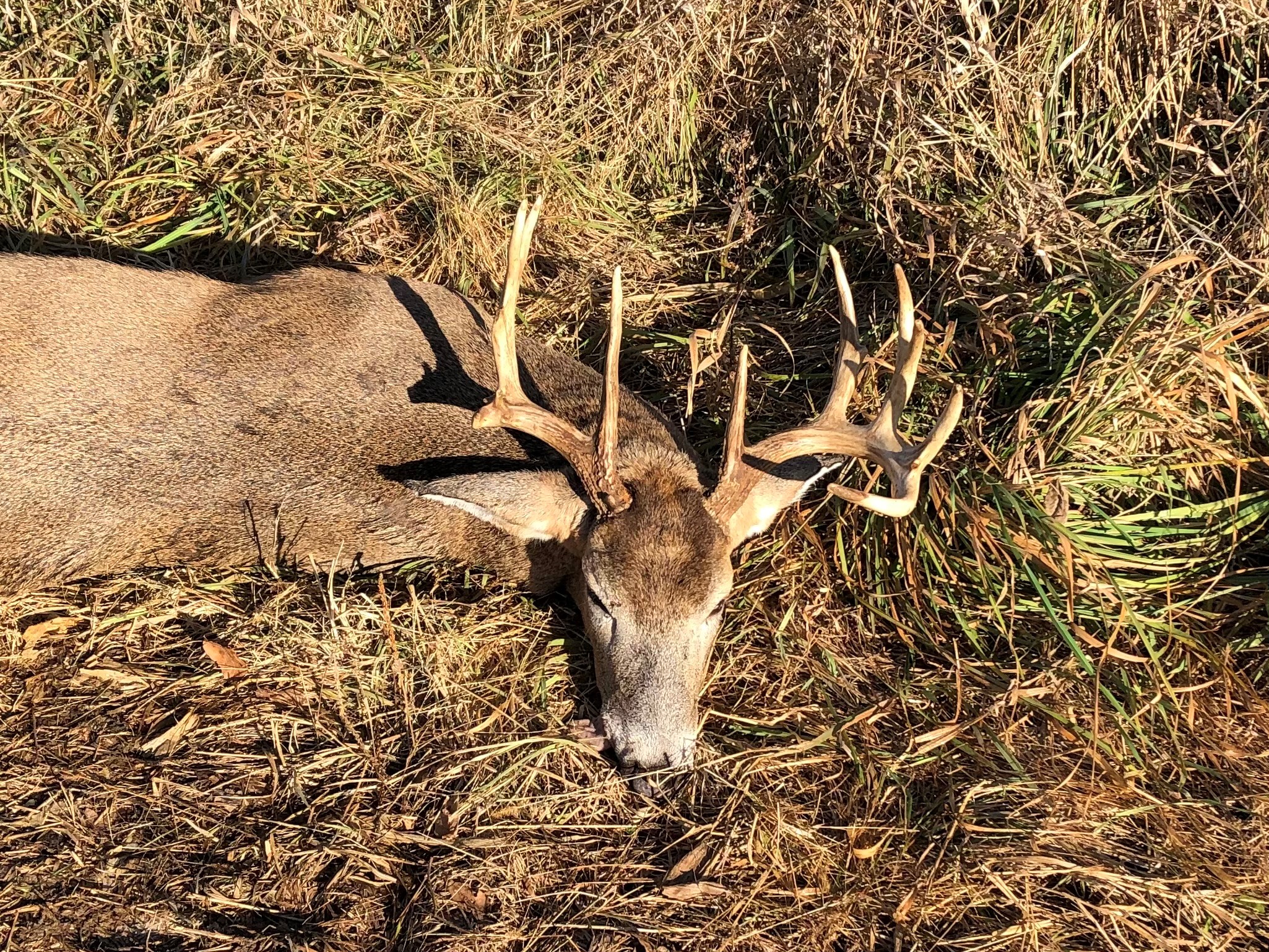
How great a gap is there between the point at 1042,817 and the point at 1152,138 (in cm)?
316

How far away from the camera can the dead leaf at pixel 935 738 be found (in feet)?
13.4

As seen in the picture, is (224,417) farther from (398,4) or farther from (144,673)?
(398,4)

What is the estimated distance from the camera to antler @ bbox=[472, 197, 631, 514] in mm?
3889

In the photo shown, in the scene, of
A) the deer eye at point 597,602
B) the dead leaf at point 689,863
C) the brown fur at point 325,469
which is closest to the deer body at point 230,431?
the brown fur at point 325,469

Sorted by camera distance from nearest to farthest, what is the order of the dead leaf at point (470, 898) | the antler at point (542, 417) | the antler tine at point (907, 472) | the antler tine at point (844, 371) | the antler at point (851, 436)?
the dead leaf at point (470, 898), the antler tine at point (907, 472), the antler at point (851, 436), the antler at point (542, 417), the antler tine at point (844, 371)

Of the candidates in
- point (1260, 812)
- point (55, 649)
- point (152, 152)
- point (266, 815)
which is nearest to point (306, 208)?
point (152, 152)

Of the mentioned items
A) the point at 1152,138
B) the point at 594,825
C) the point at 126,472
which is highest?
the point at 1152,138

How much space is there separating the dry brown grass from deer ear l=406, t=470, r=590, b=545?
42 cm

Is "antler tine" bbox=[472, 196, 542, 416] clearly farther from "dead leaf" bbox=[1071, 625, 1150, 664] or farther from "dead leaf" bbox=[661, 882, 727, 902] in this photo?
"dead leaf" bbox=[1071, 625, 1150, 664]

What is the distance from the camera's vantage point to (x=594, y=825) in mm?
3797

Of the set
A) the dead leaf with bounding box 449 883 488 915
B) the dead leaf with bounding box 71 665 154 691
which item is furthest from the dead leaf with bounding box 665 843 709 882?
the dead leaf with bounding box 71 665 154 691

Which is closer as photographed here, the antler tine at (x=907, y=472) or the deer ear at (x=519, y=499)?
the antler tine at (x=907, y=472)

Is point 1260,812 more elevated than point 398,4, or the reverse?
point 398,4

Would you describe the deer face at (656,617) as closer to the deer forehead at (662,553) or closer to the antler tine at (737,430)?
the deer forehead at (662,553)
